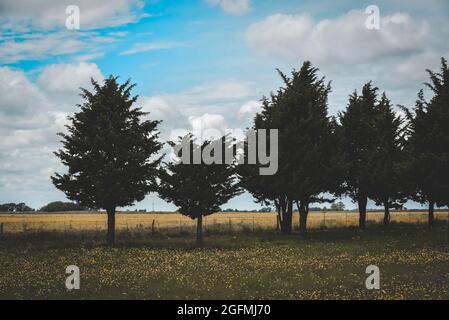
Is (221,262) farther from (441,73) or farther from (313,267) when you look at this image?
(441,73)

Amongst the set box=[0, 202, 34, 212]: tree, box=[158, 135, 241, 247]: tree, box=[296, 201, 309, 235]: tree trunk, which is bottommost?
box=[0, 202, 34, 212]: tree

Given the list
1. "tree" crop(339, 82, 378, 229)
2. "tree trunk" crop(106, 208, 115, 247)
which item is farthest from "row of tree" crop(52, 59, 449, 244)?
"tree" crop(339, 82, 378, 229)

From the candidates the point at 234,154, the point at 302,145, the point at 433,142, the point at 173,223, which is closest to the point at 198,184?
the point at 234,154

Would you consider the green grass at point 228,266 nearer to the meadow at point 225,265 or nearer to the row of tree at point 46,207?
the meadow at point 225,265

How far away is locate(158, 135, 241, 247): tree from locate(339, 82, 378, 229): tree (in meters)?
15.4

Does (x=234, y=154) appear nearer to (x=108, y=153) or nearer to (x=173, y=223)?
(x=108, y=153)

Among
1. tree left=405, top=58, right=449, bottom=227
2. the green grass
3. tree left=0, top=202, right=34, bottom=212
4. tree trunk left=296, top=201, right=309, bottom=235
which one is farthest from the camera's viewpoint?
tree left=0, top=202, right=34, bottom=212

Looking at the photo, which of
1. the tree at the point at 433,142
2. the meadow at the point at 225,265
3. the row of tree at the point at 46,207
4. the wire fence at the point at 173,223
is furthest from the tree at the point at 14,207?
the tree at the point at 433,142

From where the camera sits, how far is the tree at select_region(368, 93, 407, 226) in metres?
47.2

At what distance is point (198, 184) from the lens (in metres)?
37.2

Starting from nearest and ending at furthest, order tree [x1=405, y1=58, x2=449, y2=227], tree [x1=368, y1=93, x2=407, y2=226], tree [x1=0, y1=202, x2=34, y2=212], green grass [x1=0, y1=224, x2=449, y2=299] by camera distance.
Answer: green grass [x1=0, y1=224, x2=449, y2=299] < tree [x1=405, y1=58, x2=449, y2=227] < tree [x1=368, y1=93, x2=407, y2=226] < tree [x1=0, y1=202, x2=34, y2=212]

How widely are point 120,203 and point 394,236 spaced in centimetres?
2318

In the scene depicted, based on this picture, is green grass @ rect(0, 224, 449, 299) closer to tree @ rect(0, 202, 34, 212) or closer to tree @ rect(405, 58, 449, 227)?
tree @ rect(405, 58, 449, 227)
